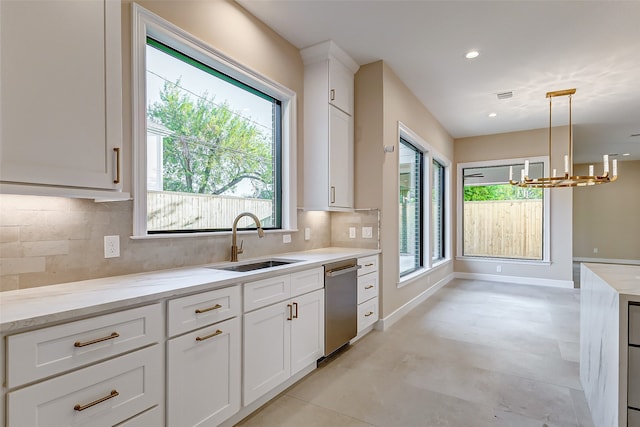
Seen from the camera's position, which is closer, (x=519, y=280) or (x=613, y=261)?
(x=519, y=280)

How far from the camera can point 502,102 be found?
4.86 metres

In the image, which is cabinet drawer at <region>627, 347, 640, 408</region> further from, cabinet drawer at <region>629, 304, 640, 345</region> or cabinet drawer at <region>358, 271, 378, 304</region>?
cabinet drawer at <region>358, 271, 378, 304</region>

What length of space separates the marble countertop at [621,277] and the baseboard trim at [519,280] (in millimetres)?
4464

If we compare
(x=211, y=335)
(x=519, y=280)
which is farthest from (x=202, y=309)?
(x=519, y=280)

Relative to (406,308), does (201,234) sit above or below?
above

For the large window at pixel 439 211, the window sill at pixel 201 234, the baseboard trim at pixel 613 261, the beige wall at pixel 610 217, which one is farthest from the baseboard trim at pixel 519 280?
the window sill at pixel 201 234

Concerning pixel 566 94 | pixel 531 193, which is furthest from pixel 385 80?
pixel 531 193

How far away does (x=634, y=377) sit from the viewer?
1.48m

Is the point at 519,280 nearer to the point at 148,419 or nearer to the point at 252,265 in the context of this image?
the point at 252,265

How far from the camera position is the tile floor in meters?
2.05

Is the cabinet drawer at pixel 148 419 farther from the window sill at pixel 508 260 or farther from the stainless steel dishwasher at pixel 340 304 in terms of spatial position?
the window sill at pixel 508 260

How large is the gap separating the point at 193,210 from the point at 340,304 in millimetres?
1493

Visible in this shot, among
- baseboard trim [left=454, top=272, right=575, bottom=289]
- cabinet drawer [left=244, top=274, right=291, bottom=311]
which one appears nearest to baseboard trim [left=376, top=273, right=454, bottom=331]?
baseboard trim [left=454, top=272, right=575, bottom=289]

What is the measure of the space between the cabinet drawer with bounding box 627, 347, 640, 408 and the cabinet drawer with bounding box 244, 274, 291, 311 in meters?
1.85
